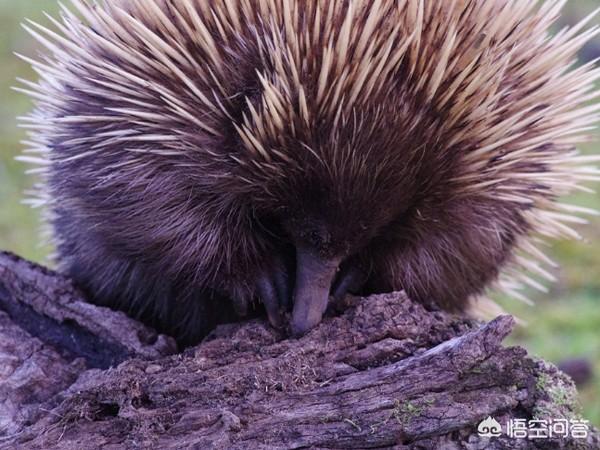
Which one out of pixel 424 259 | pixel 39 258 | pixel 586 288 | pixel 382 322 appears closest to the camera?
pixel 382 322

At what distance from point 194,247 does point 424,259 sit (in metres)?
0.66

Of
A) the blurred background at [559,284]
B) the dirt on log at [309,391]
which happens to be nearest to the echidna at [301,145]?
the dirt on log at [309,391]

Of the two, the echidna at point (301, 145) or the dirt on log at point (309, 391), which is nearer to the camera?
the dirt on log at point (309, 391)

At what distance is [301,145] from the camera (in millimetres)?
1942

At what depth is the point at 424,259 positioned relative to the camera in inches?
93.8

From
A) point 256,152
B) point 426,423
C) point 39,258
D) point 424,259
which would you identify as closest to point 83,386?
point 256,152

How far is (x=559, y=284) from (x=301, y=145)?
3.35 metres

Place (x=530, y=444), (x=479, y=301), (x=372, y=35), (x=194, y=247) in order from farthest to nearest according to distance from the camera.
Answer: (x=479, y=301) < (x=194, y=247) < (x=372, y=35) < (x=530, y=444)

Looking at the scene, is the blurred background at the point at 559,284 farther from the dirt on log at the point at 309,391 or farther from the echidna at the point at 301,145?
the dirt on log at the point at 309,391

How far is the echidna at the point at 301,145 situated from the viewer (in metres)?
1.91

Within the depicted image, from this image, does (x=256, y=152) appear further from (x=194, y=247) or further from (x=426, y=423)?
(x=426, y=423)

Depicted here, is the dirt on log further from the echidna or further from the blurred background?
the blurred background

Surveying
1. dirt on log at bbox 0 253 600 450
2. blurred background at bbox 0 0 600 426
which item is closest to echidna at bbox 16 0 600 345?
dirt on log at bbox 0 253 600 450

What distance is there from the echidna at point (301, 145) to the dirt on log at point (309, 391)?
0.70 ft
